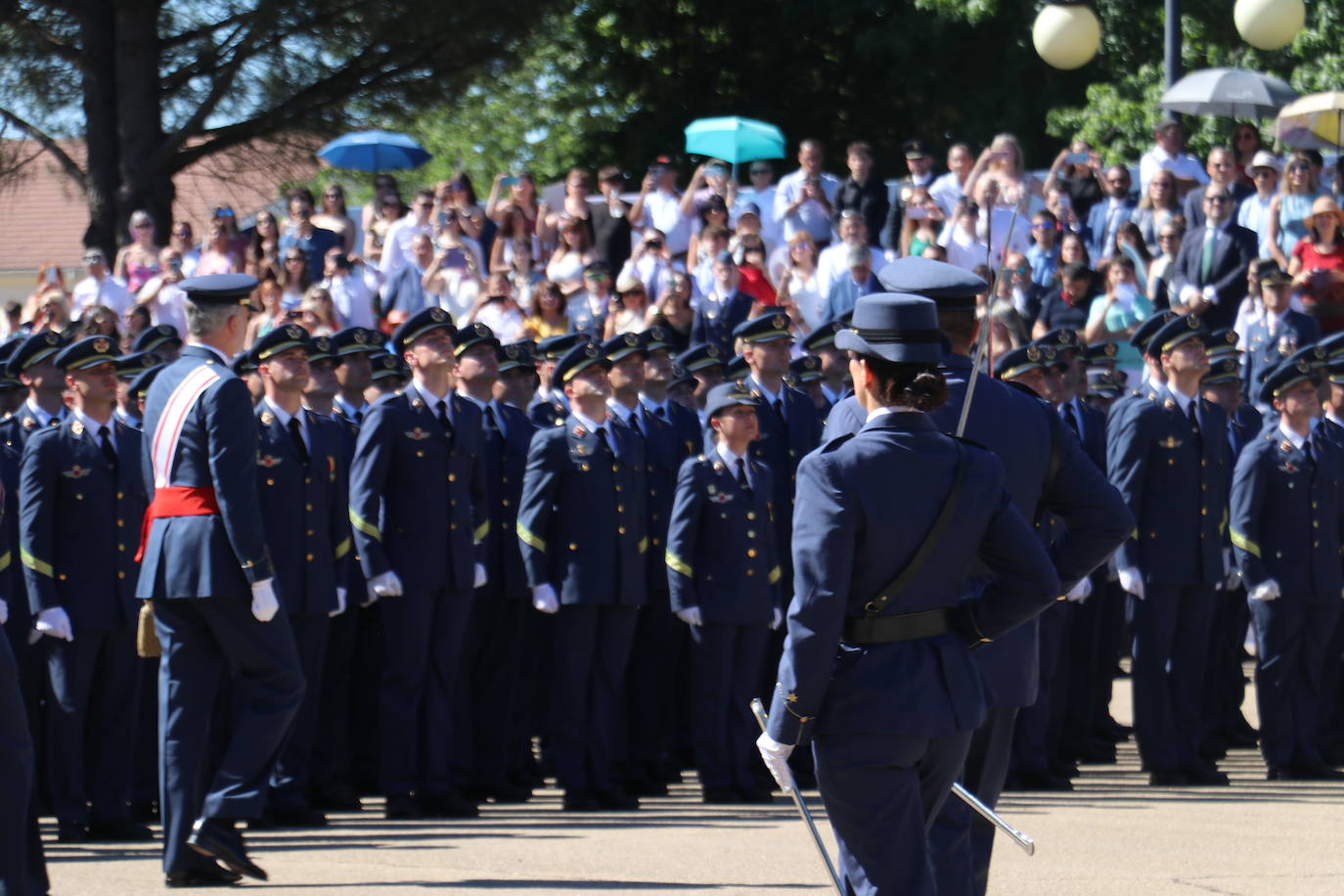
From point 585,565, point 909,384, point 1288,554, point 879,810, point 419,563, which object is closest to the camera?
point 879,810

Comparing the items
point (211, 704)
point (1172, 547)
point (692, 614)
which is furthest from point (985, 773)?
point (1172, 547)

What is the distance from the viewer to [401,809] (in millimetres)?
10031

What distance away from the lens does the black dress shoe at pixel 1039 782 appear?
432 inches

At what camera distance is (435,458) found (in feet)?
33.9

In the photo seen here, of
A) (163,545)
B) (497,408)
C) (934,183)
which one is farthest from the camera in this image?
(934,183)

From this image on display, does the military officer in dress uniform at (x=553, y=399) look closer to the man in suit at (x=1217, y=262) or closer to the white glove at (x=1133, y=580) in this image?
the white glove at (x=1133, y=580)

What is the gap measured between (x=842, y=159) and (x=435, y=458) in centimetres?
2071

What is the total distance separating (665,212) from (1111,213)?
3468mm

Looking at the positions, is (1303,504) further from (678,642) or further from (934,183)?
(934,183)

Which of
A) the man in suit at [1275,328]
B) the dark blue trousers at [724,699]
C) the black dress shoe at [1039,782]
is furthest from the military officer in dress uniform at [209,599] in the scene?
the man in suit at [1275,328]

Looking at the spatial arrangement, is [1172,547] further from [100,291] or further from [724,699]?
[100,291]

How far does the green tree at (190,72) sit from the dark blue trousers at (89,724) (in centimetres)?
1429

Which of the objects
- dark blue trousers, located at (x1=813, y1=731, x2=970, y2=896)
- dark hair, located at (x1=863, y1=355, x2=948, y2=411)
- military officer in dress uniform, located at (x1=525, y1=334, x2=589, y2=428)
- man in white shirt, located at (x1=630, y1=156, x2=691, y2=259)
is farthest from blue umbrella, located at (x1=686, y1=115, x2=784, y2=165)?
dark blue trousers, located at (x1=813, y1=731, x2=970, y2=896)

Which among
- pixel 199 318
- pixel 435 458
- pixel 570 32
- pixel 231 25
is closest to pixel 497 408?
pixel 435 458
